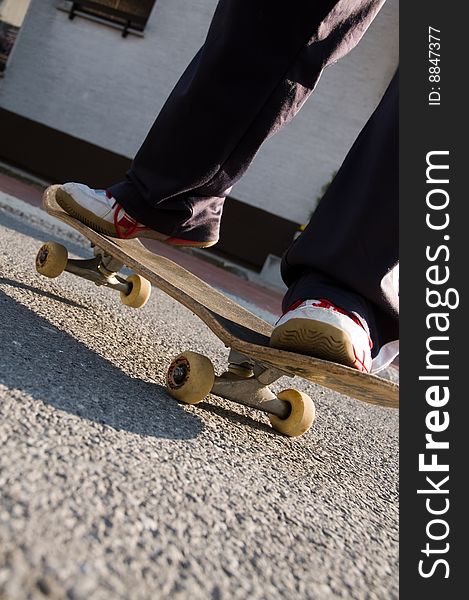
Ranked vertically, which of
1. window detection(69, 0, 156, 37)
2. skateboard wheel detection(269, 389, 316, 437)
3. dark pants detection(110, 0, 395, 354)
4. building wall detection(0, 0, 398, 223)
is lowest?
skateboard wheel detection(269, 389, 316, 437)

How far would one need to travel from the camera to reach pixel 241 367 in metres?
1.80

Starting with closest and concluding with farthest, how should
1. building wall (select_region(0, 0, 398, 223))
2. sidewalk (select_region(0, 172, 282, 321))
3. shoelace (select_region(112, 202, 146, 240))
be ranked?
1. shoelace (select_region(112, 202, 146, 240))
2. sidewalk (select_region(0, 172, 282, 321))
3. building wall (select_region(0, 0, 398, 223))

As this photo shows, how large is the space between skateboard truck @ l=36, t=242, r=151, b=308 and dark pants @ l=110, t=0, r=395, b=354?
1.33 feet

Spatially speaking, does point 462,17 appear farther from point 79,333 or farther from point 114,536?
point 114,536

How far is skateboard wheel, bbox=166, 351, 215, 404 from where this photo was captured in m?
1.56

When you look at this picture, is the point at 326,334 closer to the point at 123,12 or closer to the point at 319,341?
the point at 319,341

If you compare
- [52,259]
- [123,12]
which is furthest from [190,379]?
[123,12]

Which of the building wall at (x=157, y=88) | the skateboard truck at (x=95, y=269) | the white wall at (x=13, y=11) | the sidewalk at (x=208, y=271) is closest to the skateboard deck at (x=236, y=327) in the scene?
the skateboard truck at (x=95, y=269)

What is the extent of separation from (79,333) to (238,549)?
107cm

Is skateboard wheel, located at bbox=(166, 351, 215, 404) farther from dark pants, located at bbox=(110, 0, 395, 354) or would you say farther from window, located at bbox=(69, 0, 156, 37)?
window, located at bbox=(69, 0, 156, 37)

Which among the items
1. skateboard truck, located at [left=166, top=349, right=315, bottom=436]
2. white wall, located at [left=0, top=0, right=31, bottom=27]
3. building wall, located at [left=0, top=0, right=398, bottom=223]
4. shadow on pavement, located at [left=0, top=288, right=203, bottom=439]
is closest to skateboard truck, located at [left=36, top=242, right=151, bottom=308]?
shadow on pavement, located at [left=0, top=288, right=203, bottom=439]

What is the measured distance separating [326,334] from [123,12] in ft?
32.9

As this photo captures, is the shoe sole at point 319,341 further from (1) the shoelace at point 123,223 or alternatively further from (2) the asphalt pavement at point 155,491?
(1) the shoelace at point 123,223

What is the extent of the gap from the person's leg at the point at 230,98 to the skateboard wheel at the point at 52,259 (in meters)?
0.39
